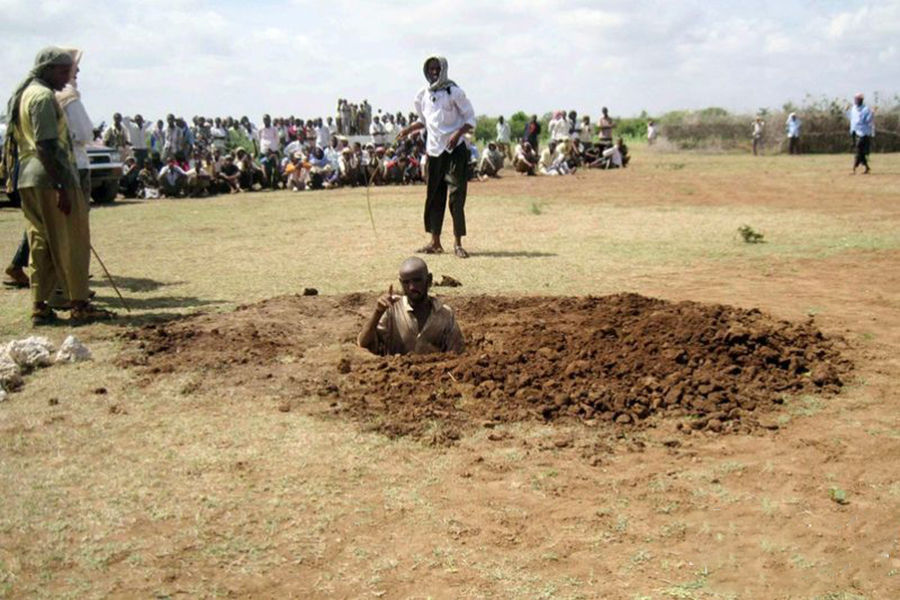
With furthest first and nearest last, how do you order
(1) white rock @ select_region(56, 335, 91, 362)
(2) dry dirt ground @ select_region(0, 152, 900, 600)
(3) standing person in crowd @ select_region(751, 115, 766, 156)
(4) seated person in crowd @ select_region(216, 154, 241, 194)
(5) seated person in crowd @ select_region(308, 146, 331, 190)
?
(3) standing person in crowd @ select_region(751, 115, 766, 156)
(5) seated person in crowd @ select_region(308, 146, 331, 190)
(4) seated person in crowd @ select_region(216, 154, 241, 194)
(1) white rock @ select_region(56, 335, 91, 362)
(2) dry dirt ground @ select_region(0, 152, 900, 600)

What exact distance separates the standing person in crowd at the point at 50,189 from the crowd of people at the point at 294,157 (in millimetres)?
13790

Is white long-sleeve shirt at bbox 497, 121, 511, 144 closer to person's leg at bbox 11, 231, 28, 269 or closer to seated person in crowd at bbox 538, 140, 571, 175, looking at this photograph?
seated person in crowd at bbox 538, 140, 571, 175

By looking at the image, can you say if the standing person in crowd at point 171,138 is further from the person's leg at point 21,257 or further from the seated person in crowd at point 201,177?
the person's leg at point 21,257

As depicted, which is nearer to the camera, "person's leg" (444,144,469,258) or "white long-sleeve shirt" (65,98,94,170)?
"white long-sleeve shirt" (65,98,94,170)

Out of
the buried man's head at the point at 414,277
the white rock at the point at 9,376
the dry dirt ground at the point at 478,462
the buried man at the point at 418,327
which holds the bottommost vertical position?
the dry dirt ground at the point at 478,462

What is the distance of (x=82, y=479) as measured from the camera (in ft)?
Result: 13.4

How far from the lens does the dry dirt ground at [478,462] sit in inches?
131

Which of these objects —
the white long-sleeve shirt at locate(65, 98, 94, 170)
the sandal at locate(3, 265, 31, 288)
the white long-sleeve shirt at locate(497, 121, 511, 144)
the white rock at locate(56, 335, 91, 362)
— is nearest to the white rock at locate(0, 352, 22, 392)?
the white rock at locate(56, 335, 91, 362)

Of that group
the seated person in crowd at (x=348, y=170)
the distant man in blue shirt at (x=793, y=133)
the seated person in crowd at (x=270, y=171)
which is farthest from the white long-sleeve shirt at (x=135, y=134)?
the distant man in blue shirt at (x=793, y=133)

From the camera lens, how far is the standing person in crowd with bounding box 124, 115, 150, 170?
25438mm

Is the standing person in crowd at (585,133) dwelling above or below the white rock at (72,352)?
above

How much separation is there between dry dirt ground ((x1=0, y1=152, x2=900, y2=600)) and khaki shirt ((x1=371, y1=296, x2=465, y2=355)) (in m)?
0.23

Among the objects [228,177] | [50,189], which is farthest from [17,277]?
[228,177]

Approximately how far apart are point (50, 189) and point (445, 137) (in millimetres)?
4579
